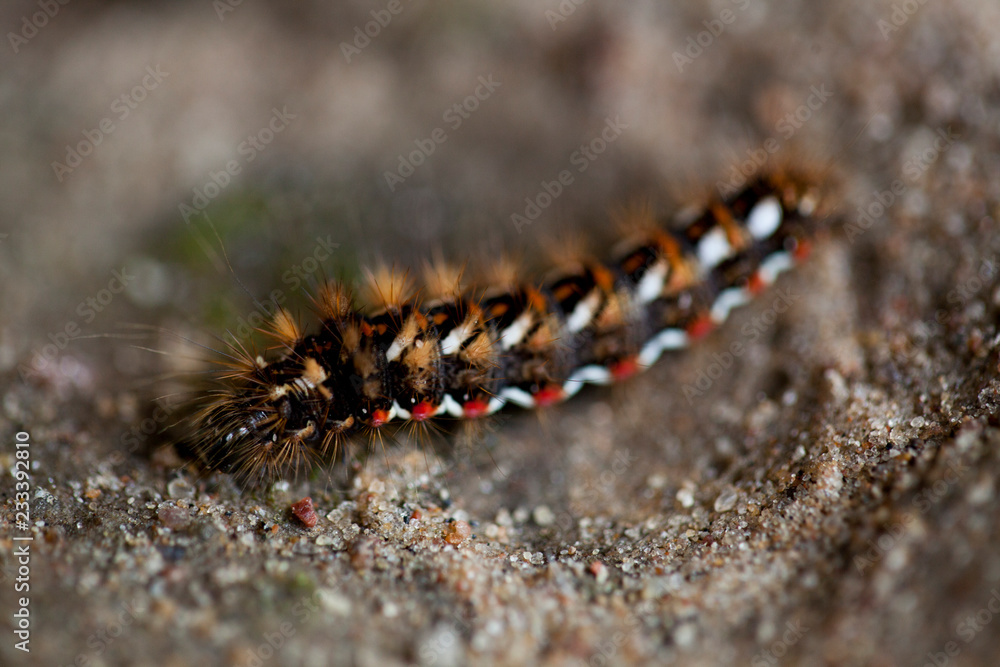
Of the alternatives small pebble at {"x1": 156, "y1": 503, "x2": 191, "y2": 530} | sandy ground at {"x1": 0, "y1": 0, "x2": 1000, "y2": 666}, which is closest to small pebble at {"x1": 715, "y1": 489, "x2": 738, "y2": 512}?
sandy ground at {"x1": 0, "y1": 0, "x2": 1000, "y2": 666}

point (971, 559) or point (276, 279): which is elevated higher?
point (971, 559)

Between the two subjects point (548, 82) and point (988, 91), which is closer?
point (988, 91)

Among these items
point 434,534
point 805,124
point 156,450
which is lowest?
point 156,450

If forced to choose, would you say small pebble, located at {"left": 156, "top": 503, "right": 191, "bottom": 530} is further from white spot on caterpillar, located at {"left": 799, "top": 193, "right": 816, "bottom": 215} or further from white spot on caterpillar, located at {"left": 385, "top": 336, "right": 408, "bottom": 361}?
white spot on caterpillar, located at {"left": 799, "top": 193, "right": 816, "bottom": 215}

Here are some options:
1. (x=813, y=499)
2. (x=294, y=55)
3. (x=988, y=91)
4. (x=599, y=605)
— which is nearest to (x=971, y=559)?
(x=813, y=499)

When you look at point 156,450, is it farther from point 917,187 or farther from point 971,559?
point 917,187

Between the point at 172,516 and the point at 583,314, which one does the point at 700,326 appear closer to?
the point at 583,314

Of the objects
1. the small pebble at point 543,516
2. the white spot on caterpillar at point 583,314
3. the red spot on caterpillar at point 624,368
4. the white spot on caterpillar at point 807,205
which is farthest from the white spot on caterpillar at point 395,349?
the white spot on caterpillar at point 807,205

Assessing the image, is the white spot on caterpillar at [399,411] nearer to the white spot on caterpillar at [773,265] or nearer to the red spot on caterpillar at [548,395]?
the red spot on caterpillar at [548,395]

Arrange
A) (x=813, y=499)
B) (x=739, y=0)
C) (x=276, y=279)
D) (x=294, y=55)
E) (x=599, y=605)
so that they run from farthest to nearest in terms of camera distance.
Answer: (x=294, y=55)
(x=739, y=0)
(x=276, y=279)
(x=813, y=499)
(x=599, y=605)
